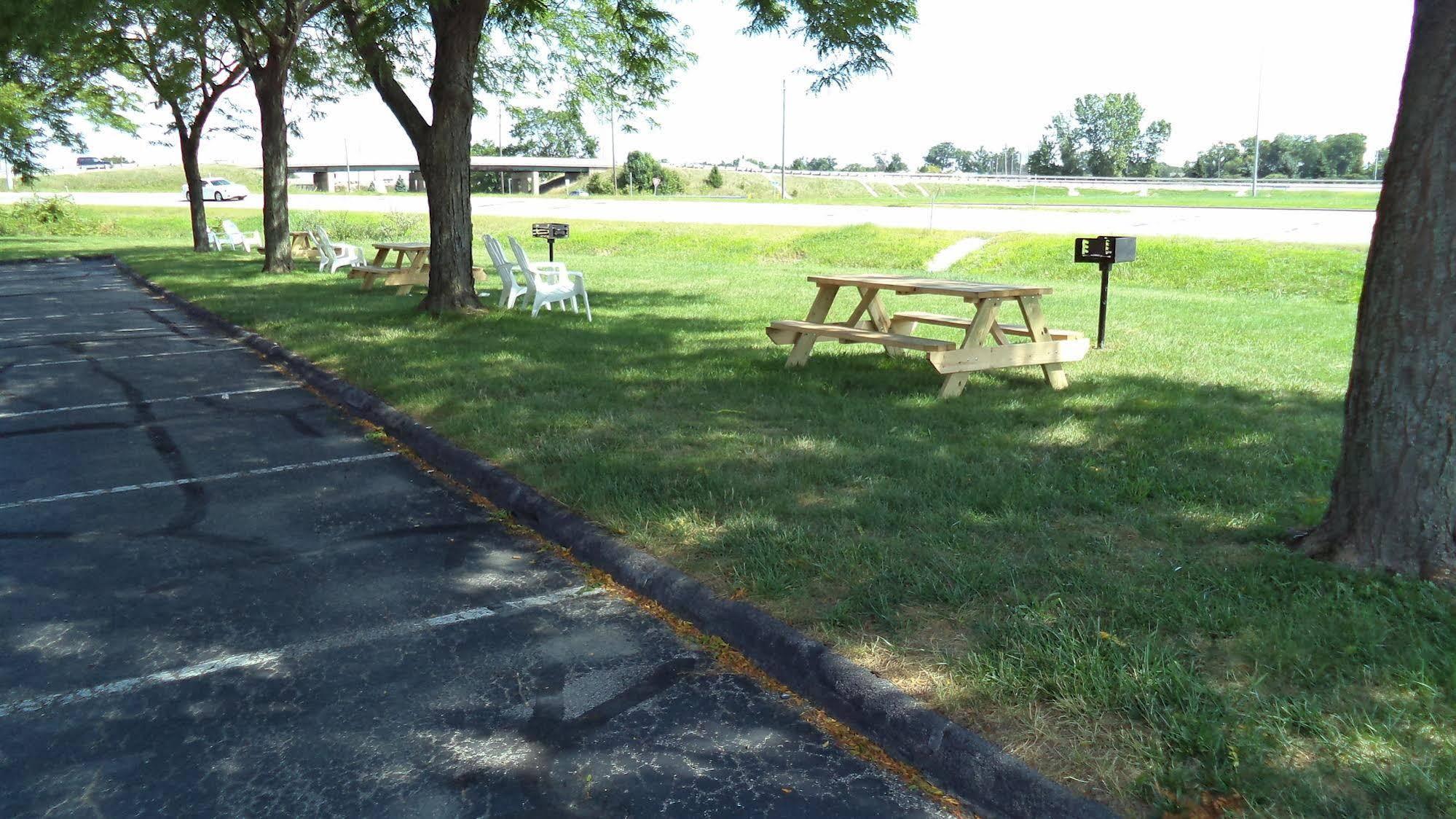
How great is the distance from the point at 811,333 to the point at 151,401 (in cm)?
561

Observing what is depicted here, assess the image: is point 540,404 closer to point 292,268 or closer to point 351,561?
point 351,561

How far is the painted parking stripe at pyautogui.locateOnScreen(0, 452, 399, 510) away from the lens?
238 inches

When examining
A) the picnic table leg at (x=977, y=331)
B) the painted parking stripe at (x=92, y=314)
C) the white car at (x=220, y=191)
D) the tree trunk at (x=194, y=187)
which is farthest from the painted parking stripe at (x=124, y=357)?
the white car at (x=220, y=191)

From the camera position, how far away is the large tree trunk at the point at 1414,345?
3908mm

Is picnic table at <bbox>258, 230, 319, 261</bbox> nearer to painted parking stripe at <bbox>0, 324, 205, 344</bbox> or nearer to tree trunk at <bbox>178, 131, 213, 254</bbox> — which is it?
tree trunk at <bbox>178, 131, 213, 254</bbox>

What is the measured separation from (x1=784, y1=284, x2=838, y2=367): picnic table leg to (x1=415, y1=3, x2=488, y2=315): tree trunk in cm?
564

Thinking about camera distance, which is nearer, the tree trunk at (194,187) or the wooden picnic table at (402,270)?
the wooden picnic table at (402,270)

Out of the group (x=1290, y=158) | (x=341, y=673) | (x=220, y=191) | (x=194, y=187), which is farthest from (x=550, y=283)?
(x=1290, y=158)

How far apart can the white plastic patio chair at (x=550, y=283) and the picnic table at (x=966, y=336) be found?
4319mm

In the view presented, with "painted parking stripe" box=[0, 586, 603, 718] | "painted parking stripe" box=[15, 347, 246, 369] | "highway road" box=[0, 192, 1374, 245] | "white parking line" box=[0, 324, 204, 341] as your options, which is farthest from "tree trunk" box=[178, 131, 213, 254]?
"painted parking stripe" box=[0, 586, 603, 718]

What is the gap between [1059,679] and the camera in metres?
3.25

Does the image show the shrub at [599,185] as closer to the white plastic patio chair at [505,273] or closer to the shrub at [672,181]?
the shrub at [672,181]

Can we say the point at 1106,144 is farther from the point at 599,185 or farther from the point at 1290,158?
the point at 599,185

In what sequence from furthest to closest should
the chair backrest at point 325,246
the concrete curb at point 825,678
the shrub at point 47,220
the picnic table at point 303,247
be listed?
the shrub at point 47,220 < the picnic table at point 303,247 < the chair backrest at point 325,246 < the concrete curb at point 825,678
